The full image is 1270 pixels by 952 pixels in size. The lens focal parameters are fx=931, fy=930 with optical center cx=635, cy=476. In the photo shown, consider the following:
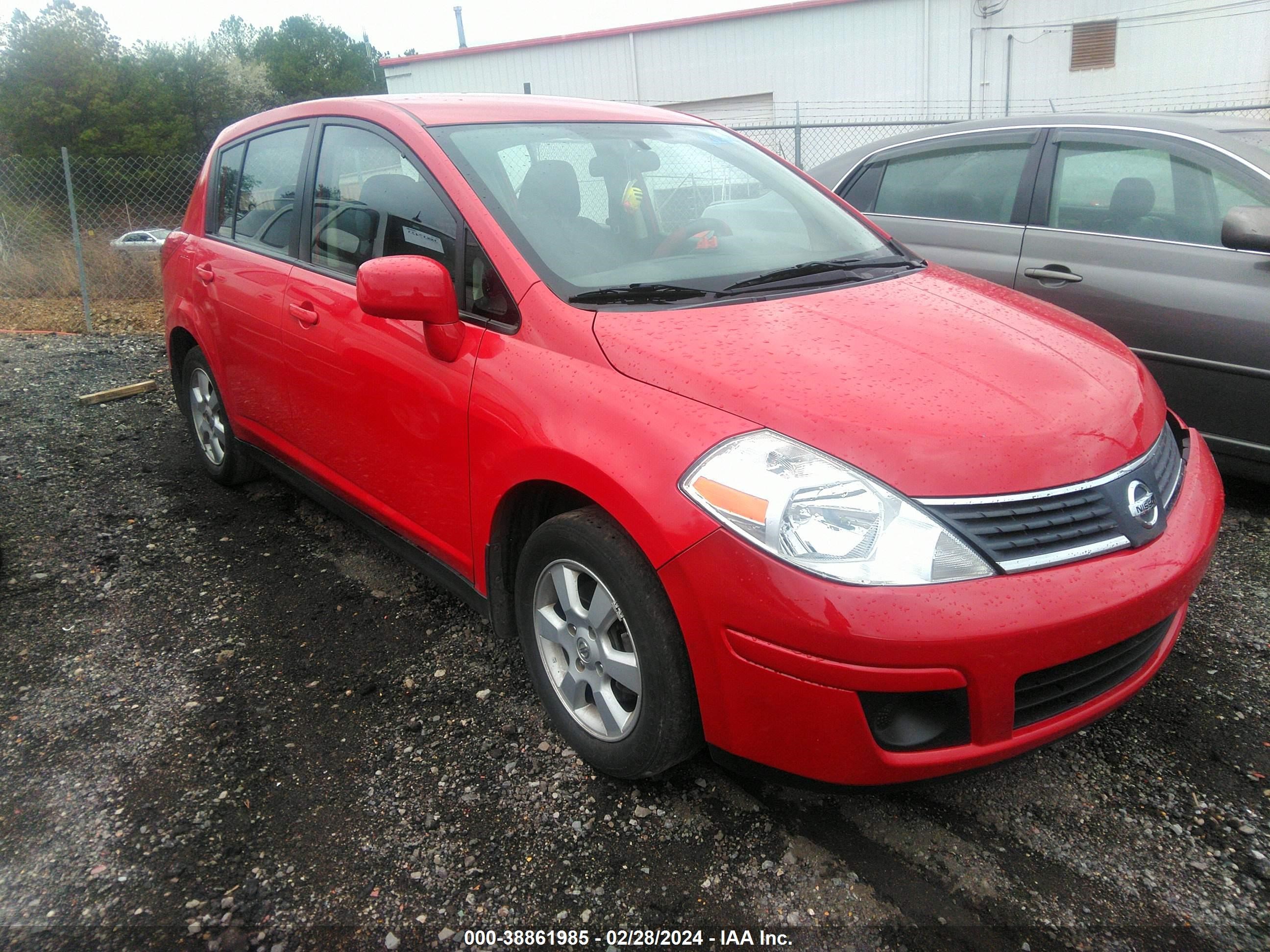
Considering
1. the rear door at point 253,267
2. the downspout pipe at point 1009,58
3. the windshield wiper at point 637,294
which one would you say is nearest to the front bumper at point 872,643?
the windshield wiper at point 637,294

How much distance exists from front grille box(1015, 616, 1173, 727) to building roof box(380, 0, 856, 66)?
2155 cm

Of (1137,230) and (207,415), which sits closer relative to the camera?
(1137,230)

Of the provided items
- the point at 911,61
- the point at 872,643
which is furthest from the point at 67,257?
the point at 911,61

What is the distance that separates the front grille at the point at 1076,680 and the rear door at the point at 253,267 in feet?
8.99

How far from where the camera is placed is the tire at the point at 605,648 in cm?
204

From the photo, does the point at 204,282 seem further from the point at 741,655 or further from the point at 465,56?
the point at 465,56

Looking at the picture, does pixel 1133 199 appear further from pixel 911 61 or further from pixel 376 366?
pixel 911 61

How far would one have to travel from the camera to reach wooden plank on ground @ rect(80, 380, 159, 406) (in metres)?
6.48

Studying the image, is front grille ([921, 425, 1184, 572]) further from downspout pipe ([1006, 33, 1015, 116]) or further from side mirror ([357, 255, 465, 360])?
downspout pipe ([1006, 33, 1015, 116])

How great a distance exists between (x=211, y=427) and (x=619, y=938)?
11.4 ft

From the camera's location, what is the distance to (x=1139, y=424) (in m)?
2.25

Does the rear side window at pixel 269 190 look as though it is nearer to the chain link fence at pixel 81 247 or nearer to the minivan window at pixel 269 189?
the minivan window at pixel 269 189

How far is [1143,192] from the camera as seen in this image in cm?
406

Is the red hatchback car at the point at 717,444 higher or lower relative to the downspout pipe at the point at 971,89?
lower
